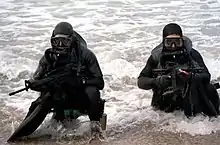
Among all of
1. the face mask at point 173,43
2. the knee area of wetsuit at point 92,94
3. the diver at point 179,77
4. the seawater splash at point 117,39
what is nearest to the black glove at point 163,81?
the diver at point 179,77

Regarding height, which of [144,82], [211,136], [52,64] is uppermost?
[52,64]

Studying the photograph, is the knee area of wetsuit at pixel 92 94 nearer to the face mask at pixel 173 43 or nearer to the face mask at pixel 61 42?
the face mask at pixel 61 42

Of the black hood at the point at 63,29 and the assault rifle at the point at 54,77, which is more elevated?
the black hood at the point at 63,29

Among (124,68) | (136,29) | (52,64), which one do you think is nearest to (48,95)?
(52,64)

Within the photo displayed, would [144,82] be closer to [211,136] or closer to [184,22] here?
[211,136]

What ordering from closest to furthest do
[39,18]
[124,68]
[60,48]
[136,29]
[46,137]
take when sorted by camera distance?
[60,48]
[46,137]
[124,68]
[136,29]
[39,18]

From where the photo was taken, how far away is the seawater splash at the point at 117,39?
17.7 feet

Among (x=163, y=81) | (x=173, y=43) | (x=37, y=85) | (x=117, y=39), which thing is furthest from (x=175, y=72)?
(x=117, y=39)

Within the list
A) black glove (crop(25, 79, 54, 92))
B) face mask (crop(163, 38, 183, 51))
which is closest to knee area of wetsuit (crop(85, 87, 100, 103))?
black glove (crop(25, 79, 54, 92))

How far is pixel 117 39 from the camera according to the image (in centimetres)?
966

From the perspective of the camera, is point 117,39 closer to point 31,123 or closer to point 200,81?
point 200,81

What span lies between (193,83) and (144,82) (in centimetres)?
51

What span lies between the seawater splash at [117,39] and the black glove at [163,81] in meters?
0.51

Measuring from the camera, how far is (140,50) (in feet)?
28.5
